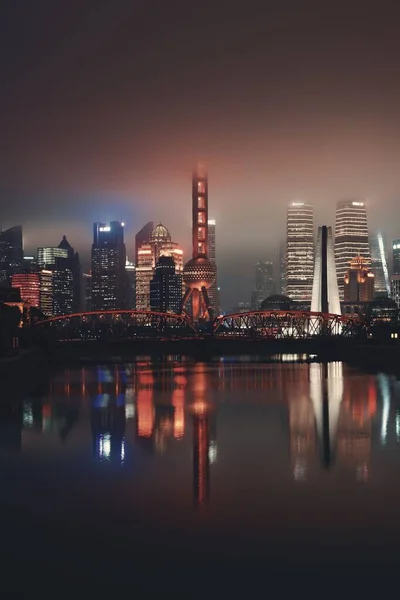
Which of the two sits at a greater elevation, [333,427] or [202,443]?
[202,443]

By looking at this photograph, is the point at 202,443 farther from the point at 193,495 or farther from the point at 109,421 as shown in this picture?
the point at 193,495

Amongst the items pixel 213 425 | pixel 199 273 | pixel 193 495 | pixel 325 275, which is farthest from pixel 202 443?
pixel 199 273

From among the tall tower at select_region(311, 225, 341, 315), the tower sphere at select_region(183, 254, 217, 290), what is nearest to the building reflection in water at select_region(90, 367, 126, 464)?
the tall tower at select_region(311, 225, 341, 315)

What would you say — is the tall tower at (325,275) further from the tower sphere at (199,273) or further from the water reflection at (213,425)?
the water reflection at (213,425)

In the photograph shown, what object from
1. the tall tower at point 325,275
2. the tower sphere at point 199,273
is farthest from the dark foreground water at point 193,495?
the tower sphere at point 199,273

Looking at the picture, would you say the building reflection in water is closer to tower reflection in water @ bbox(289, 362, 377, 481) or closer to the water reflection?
the water reflection

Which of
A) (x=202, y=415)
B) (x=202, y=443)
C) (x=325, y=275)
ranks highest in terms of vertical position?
(x=325, y=275)
